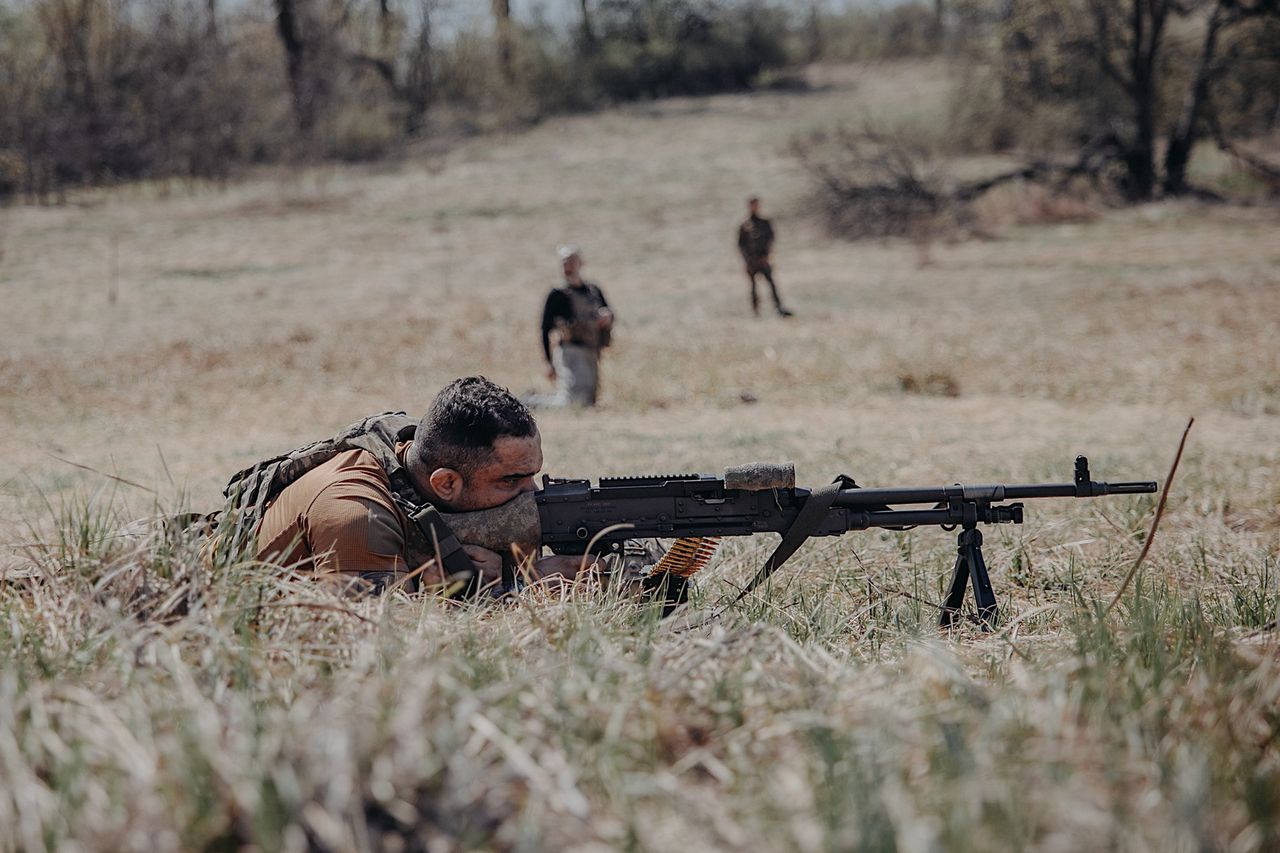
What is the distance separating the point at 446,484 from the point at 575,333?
7778 mm

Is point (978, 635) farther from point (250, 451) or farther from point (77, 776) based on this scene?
point (250, 451)

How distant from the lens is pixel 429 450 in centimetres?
365

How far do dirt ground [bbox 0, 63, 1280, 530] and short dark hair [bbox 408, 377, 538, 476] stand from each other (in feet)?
3.26

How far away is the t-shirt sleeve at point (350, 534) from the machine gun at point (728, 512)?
1.14 ft

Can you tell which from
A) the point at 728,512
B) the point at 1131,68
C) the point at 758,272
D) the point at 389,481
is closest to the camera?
the point at 389,481

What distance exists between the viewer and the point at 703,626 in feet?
11.0

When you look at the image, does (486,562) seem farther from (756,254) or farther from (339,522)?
(756,254)

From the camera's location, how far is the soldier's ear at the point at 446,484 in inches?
142

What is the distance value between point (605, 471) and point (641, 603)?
15.1 feet

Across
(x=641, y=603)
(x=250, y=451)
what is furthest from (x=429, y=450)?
(x=250, y=451)

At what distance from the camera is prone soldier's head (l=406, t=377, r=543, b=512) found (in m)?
3.57

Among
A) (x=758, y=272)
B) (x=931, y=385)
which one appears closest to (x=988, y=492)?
(x=931, y=385)

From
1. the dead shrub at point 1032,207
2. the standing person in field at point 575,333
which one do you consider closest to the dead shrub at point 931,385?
the standing person in field at point 575,333

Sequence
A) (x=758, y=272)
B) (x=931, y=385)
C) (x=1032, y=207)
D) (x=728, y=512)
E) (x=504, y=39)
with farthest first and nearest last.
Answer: (x=504, y=39) → (x=1032, y=207) → (x=758, y=272) → (x=931, y=385) → (x=728, y=512)
